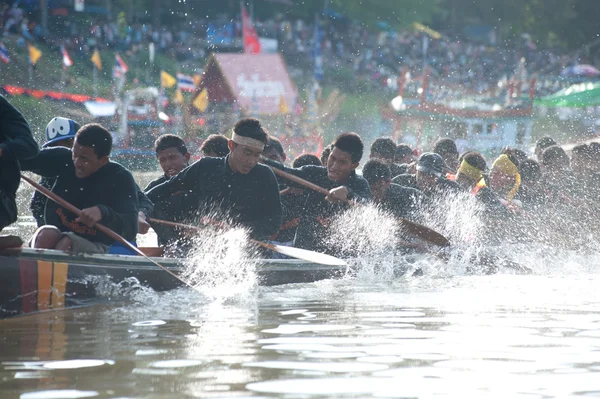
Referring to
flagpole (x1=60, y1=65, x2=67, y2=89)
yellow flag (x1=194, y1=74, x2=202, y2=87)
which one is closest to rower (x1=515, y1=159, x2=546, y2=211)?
yellow flag (x1=194, y1=74, x2=202, y2=87)

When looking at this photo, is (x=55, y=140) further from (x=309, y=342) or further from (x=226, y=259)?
(x=309, y=342)

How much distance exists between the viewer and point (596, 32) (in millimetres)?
56562

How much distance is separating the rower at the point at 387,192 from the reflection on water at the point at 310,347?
2118 mm

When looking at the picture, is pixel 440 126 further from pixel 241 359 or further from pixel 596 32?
pixel 241 359

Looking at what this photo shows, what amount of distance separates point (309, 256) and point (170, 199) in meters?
1.29

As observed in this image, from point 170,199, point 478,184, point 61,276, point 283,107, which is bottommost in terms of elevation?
point 61,276

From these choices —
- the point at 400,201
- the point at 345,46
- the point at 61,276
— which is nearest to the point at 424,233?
the point at 400,201

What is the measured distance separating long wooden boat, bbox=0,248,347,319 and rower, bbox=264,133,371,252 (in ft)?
6.34

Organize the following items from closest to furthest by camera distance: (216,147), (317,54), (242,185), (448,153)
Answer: (242,185) < (216,147) < (448,153) < (317,54)

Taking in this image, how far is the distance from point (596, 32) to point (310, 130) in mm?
25946

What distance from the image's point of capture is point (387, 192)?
446 inches

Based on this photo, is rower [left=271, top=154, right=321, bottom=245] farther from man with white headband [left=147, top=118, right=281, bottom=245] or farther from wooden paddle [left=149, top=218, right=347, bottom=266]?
man with white headband [left=147, top=118, right=281, bottom=245]

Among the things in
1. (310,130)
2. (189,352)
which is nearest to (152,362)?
(189,352)

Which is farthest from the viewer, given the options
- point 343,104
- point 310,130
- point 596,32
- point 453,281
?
point 596,32
